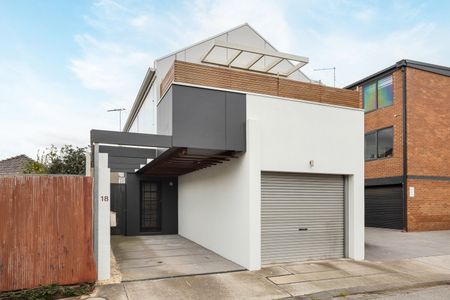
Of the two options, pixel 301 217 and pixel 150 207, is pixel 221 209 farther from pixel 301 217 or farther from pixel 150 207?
pixel 150 207

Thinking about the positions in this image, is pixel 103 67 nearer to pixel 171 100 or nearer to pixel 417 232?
pixel 171 100

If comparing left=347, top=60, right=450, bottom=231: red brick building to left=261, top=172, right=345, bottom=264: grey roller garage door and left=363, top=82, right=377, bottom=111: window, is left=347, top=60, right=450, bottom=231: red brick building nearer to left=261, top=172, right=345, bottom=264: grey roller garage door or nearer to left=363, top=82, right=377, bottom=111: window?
left=363, top=82, right=377, bottom=111: window

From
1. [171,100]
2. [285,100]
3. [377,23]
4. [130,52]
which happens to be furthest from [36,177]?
[377,23]

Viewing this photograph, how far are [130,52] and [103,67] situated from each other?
1438mm

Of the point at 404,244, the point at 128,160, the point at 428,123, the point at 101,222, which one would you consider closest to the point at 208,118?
the point at 101,222

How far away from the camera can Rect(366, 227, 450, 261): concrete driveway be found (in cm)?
995

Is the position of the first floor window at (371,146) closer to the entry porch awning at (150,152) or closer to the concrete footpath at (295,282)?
the concrete footpath at (295,282)

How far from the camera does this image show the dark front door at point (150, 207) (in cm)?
1457

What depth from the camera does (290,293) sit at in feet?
21.0

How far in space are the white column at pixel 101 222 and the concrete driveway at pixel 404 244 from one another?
666cm

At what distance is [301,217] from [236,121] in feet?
9.74

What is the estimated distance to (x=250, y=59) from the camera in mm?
13578

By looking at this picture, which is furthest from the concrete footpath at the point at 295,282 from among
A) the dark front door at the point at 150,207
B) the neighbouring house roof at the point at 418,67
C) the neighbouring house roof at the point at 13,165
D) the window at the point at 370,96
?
the neighbouring house roof at the point at 13,165

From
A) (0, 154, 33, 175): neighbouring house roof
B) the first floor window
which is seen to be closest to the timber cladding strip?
the first floor window
